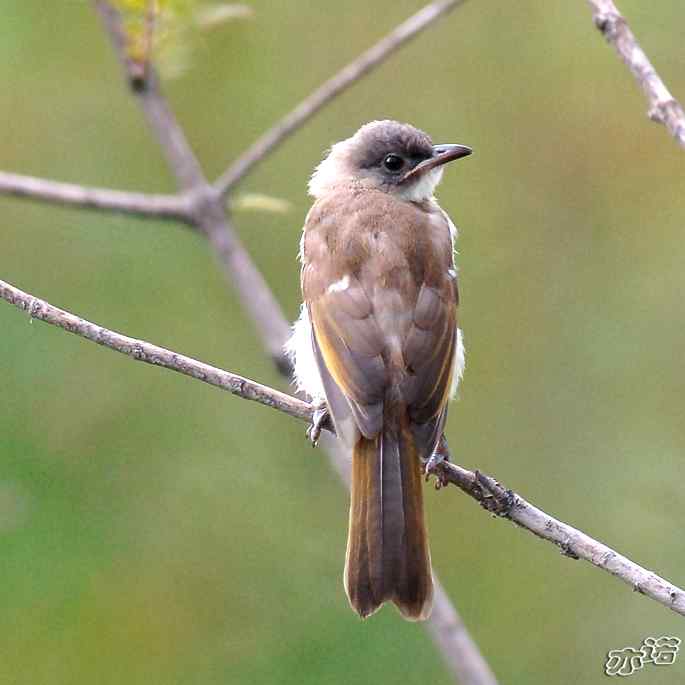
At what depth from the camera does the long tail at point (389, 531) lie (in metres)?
4.25

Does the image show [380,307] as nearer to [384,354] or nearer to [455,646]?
[384,354]

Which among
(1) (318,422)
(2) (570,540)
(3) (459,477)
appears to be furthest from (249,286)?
(2) (570,540)

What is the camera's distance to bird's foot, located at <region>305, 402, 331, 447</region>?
447 centimetres

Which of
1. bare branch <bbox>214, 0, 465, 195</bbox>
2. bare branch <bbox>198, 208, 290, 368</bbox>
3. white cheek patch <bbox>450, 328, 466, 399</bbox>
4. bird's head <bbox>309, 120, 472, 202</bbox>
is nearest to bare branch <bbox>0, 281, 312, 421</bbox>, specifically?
white cheek patch <bbox>450, 328, 466, 399</bbox>

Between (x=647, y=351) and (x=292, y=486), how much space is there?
6.10 feet

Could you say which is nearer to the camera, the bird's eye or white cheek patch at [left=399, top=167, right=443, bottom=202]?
white cheek patch at [left=399, top=167, right=443, bottom=202]

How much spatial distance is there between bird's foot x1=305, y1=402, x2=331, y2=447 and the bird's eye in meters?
1.40

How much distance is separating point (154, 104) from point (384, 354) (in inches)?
56.5

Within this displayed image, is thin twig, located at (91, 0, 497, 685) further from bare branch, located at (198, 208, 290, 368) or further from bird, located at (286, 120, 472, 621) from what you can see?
bird, located at (286, 120, 472, 621)

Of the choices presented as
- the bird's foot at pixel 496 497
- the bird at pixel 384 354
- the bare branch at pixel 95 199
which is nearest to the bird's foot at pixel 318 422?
the bird at pixel 384 354

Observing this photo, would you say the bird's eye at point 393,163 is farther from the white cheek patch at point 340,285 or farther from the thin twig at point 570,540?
the thin twig at point 570,540

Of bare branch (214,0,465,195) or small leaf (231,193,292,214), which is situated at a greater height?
bare branch (214,0,465,195)

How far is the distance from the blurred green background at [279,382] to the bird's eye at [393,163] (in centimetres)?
112

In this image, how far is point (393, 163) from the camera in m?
5.66
